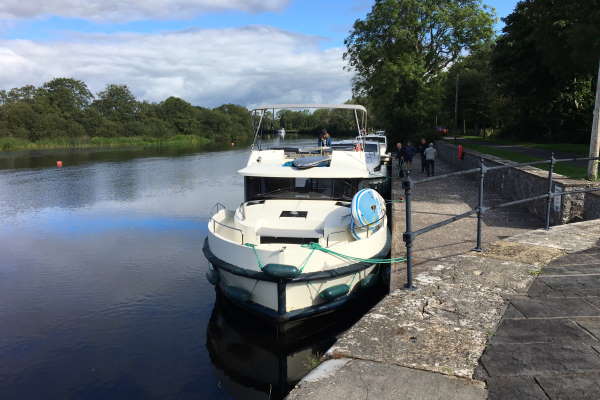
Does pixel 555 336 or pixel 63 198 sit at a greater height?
pixel 555 336

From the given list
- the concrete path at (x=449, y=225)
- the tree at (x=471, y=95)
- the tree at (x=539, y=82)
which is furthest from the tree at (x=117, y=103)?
the concrete path at (x=449, y=225)

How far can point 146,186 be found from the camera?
25125 millimetres

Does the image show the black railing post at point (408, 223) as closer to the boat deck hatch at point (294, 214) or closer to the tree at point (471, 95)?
the boat deck hatch at point (294, 214)

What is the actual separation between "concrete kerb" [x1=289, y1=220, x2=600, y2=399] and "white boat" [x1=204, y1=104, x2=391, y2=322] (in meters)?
1.56

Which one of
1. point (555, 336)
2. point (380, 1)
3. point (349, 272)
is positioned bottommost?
point (349, 272)

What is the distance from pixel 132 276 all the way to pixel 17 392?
440 cm

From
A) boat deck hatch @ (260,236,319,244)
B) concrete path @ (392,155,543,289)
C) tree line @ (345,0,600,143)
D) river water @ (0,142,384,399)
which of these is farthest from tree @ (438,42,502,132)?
boat deck hatch @ (260,236,319,244)

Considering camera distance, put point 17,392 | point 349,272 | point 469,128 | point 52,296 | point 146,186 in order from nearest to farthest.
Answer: point 17,392
point 349,272
point 52,296
point 146,186
point 469,128

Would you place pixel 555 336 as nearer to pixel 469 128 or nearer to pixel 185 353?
pixel 185 353

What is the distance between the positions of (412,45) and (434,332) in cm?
3397

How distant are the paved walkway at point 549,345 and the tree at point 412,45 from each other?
29846mm

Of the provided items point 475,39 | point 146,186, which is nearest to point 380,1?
point 475,39

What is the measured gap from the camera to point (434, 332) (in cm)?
360

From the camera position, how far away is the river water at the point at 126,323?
20.8 ft
